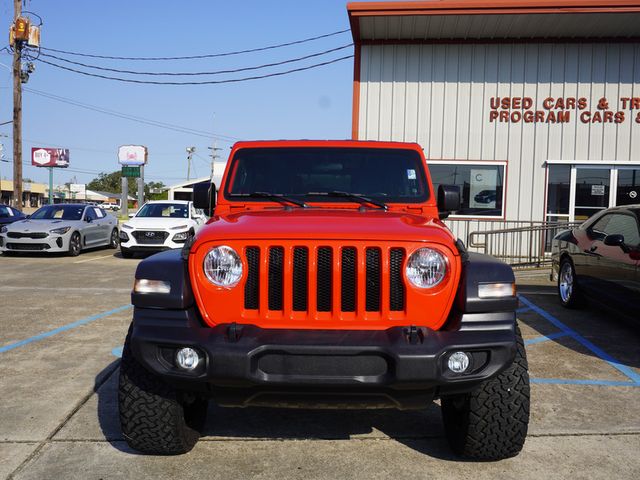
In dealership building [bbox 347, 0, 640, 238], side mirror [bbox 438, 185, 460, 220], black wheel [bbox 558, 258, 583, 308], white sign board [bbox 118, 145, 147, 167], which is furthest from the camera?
white sign board [bbox 118, 145, 147, 167]

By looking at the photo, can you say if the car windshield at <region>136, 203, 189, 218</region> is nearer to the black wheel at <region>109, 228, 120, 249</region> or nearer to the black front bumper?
the black wheel at <region>109, 228, 120, 249</region>

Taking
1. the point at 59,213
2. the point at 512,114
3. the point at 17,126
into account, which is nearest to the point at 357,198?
the point at 512,114

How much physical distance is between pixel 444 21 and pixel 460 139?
2.74 metres

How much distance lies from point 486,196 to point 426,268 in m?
11.9

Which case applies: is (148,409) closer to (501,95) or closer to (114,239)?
(501,95)

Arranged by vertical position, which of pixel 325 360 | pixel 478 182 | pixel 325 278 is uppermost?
pixel 478 182

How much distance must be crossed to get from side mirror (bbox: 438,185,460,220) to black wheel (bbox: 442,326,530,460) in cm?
125

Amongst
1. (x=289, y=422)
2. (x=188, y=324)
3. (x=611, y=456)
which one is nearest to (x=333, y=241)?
(x=188, y=324)

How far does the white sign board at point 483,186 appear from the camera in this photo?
14227 millimetres

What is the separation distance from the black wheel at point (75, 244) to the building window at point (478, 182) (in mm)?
8961

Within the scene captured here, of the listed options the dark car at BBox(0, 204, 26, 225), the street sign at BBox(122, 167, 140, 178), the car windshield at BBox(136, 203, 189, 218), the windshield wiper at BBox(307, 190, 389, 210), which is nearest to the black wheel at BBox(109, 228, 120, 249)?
the car windshield at BBox(136, 203, 189, 218)

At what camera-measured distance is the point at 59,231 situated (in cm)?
1432

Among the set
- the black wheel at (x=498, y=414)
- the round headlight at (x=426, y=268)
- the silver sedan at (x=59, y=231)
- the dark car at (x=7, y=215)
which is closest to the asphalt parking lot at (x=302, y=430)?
the black wheel at (x=498, y=414)

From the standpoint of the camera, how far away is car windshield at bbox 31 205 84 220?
15.4 metres
